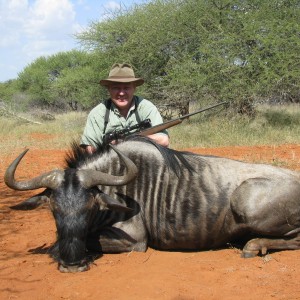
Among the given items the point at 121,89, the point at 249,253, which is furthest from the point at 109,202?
the point at 121,89

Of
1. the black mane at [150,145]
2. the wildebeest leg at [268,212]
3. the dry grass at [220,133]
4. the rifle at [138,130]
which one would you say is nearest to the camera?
the wildebeest leg at [268,212]

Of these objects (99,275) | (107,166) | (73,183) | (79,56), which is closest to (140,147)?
(107,166)

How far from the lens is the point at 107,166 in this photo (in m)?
→ 4.11

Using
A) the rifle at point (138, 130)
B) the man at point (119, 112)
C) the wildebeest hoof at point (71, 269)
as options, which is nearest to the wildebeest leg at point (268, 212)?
the rifle at point (138, 130)

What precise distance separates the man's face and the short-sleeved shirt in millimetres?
109

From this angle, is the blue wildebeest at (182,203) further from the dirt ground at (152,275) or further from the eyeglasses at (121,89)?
the eyeglasses at (121,89)

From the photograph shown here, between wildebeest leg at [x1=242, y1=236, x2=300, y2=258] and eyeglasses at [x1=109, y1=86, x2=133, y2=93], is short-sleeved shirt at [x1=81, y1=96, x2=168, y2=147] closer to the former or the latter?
eyeglasses at [x1=109, y1=86, x2=133, y2=93]

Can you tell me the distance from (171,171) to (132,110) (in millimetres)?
1190

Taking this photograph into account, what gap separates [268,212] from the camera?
3.90 meters

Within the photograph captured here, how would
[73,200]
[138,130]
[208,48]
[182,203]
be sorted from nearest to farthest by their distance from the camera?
[73,200], [182,203], [138,130], [208,48]

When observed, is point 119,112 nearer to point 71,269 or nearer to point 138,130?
point 138,130

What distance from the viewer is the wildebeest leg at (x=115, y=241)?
4.00 m

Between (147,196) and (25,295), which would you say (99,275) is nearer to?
(25,295)

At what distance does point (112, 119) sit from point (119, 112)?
4.8 inches
